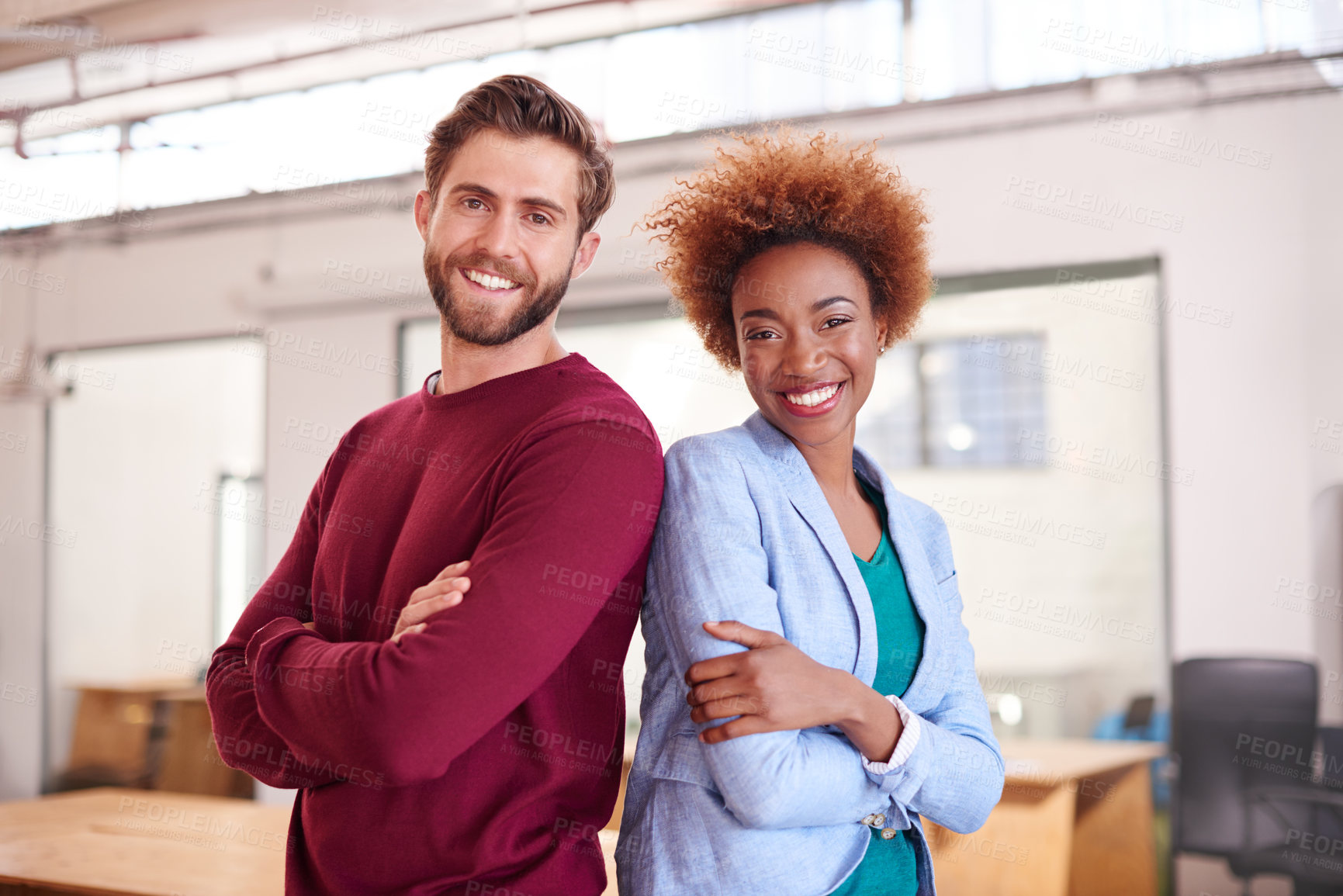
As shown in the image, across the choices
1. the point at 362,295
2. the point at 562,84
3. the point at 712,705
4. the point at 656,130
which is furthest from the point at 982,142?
the point at 712,705

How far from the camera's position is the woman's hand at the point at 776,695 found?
1.33 meters

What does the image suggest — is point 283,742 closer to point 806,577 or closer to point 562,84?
point 806,577

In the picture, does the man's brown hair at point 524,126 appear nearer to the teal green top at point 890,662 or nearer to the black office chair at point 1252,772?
the teal green top at point 890,662

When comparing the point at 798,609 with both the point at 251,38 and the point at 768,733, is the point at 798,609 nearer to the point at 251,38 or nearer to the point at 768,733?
the point at 768,733

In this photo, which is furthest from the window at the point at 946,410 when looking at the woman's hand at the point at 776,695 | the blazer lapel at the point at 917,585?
the woman's hand at the point at 776,695

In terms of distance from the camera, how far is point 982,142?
500cm

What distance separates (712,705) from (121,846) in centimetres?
235

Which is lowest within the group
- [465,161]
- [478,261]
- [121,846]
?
[121,846]

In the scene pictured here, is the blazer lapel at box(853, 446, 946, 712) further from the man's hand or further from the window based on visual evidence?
the window

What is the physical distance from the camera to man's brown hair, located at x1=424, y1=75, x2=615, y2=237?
157 cm

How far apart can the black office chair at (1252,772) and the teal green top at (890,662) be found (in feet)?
9.45

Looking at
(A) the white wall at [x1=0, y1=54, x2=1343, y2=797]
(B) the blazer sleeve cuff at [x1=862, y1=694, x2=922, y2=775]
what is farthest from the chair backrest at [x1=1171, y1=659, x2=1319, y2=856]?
(B) the blazer sleeve cuff at [x1=862, y1=694, x2=922, y2=775]

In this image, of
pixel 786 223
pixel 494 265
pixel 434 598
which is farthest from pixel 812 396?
pixel 434 598

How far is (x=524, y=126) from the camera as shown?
157 centimetres
